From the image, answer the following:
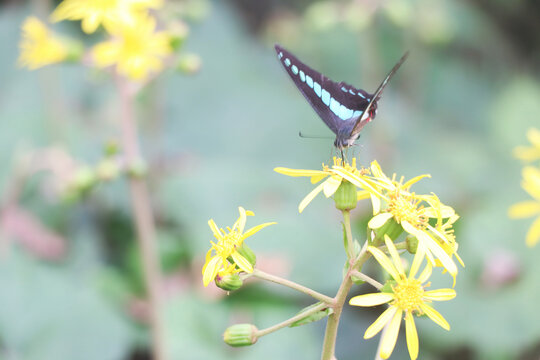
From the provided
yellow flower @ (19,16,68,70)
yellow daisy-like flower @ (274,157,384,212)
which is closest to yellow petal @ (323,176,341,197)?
yellow daisy-like flower @ (274,157,384,212)

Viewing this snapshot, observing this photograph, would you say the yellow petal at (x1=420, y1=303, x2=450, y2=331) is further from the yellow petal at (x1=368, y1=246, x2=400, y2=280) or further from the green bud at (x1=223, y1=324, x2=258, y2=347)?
the green bud at (x1=223, y1=324, x2=258, y2=347)

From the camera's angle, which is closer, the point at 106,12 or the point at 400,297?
the point at 400,297

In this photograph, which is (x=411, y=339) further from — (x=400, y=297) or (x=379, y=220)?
(x=379, y=220)

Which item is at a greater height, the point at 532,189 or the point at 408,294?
the point at 532,189

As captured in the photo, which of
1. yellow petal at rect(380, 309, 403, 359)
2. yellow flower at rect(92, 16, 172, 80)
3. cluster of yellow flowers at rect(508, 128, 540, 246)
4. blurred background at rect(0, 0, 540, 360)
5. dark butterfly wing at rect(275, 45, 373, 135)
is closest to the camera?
yellow petal at rect(380, 309, 403, 359)

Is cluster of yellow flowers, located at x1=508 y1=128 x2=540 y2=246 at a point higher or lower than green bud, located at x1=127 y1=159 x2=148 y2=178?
lower

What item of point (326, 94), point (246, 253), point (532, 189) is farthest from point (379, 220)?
point (532, 189)
